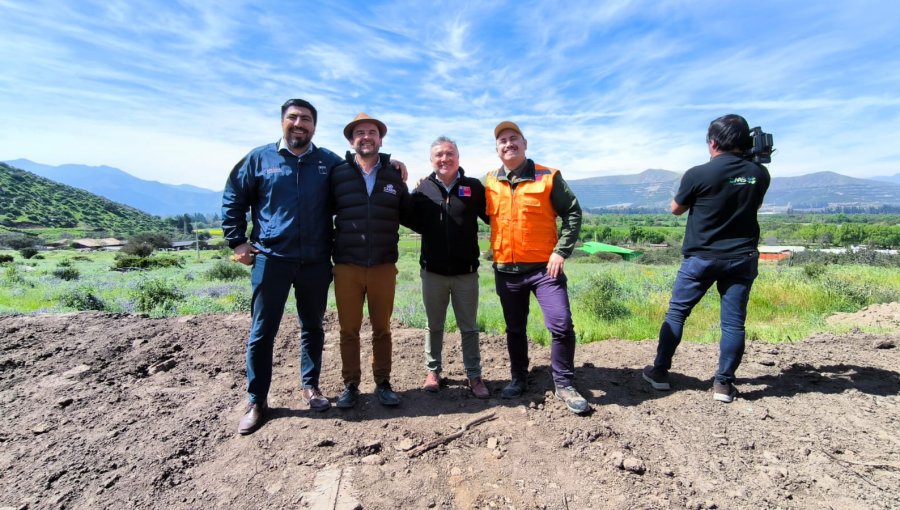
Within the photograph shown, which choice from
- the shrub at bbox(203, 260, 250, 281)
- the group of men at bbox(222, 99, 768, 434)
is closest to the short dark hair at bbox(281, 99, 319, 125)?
the group of men at bbox(222, 99, 768, 434)

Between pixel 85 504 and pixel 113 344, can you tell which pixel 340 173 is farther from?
pixel 113 344

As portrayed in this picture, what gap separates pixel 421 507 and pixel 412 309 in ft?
19.9

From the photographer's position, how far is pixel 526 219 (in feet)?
11.6

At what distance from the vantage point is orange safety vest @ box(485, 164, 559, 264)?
3.50 meters

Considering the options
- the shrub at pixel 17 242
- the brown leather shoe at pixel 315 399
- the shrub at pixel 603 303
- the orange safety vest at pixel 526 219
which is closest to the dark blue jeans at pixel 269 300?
the brown leather shoe at pixel 315 399

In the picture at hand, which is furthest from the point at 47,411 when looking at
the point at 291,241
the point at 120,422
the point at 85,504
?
the point at 291,241

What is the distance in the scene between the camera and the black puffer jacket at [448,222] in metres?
3.65

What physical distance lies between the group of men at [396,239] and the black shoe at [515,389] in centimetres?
2

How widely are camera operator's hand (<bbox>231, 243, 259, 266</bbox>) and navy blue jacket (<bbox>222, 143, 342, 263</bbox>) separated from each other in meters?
0.04

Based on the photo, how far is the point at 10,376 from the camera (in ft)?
15.0

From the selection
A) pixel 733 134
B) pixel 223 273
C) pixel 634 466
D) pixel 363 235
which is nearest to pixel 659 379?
pixel 634 466

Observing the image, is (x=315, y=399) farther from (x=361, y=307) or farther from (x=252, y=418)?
(x=361, y=307)

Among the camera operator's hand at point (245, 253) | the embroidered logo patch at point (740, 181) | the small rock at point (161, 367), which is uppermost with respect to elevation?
the embroidered logo patch at point (740, 181)

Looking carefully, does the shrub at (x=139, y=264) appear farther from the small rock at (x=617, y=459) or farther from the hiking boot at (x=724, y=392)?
the hiking boot at (x=724, y=392)
